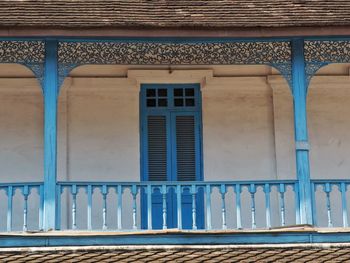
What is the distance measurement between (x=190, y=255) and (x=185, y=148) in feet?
8.52

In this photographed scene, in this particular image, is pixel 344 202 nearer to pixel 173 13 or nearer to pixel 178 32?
pixel 178 32

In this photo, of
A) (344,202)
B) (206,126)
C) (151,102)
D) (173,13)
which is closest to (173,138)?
(206,126)

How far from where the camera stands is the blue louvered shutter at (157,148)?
49.5 feet

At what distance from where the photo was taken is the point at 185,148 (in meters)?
15.2

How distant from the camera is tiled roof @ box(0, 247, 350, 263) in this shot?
12875 mm

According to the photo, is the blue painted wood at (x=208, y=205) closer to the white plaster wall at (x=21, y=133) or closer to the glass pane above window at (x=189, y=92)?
the glass pane above window at (x=189, y=92)

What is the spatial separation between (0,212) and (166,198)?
8.01ft

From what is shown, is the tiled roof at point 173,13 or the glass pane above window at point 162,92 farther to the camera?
the glass pane above window at point 162,92

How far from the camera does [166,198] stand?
48.6 ft

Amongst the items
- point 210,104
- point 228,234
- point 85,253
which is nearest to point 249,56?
point 210,104

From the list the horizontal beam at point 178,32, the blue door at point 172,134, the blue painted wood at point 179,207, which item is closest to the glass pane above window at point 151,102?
the blue door at point 172,134

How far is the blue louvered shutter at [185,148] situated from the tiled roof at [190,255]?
2.20 metres

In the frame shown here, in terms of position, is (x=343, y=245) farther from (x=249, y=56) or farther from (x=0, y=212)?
(x=0, y=212)

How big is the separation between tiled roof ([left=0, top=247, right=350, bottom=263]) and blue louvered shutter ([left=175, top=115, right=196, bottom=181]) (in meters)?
2.20
